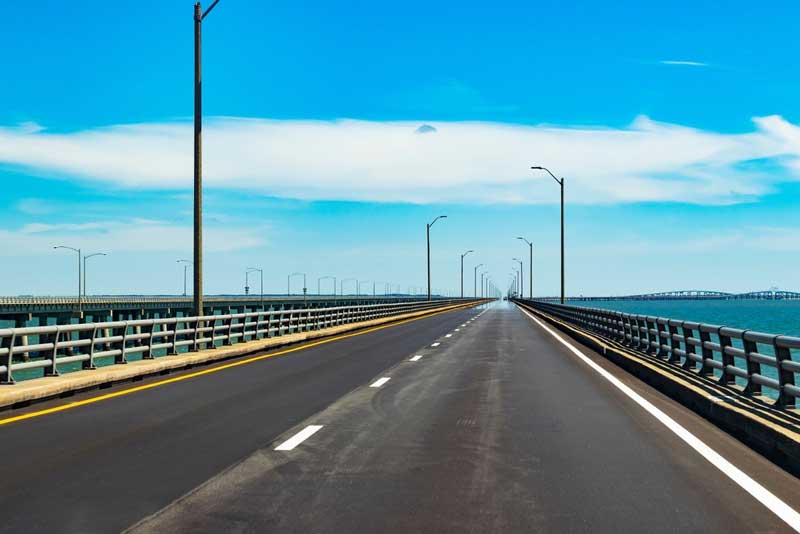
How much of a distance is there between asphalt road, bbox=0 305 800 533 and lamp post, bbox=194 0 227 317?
8.25 metres

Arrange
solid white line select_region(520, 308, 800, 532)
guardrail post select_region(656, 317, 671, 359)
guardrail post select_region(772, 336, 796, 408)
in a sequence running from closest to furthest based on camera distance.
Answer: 1. solid white line select_region(520, 308, 800, 532)
2. guardrail post select_region(772, 336, 796, 408)
3. guardrail post select_region(656, 317, 671, 359)

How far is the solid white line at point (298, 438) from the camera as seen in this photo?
9070mm

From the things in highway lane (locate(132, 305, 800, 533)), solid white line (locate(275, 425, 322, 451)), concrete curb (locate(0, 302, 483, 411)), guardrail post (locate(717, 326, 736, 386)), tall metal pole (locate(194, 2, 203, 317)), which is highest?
tall metal pole (locate(194, 2, 203, 317))

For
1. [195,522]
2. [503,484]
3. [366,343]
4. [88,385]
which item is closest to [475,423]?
[503,484]

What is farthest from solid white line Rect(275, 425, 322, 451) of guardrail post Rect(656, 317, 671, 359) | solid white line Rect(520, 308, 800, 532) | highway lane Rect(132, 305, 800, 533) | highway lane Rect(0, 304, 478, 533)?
guardrail post Rect(656, 317, 671, 359)

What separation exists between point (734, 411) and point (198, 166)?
16242mm

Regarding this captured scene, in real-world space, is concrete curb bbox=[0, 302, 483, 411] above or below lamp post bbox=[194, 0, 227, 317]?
below

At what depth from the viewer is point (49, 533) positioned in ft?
19.1

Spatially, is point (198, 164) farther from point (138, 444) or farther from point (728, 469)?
point (728, 469)

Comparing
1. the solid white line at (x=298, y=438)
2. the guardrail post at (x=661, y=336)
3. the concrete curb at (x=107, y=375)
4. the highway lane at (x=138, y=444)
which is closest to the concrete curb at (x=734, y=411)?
the guardrail post at (x=661, y=336)

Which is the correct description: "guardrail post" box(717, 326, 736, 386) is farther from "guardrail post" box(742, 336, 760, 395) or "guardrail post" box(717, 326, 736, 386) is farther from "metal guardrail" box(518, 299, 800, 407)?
"guardrail post" box(742, 336, 760, 395)

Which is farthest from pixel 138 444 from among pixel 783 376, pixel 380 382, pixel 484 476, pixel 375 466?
pixel 783 376

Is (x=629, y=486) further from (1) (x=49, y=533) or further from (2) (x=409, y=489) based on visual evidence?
(1) (x=49, y=533)

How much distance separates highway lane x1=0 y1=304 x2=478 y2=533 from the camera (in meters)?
6.54
